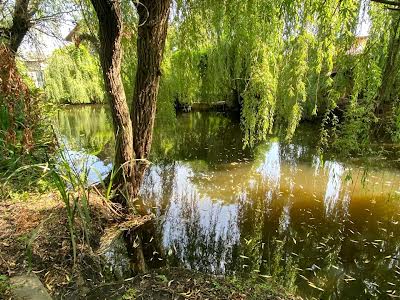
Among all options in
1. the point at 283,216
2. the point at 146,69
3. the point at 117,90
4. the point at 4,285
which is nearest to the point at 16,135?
the point at 117,90

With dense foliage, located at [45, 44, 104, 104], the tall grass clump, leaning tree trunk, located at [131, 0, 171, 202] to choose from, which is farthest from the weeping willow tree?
dense foliage, located at [45, 44, 104, 104]

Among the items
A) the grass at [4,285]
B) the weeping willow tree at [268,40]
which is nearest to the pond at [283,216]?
the weeping willow tree at [268,40]

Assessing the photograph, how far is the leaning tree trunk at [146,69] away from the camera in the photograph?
9.78 feet

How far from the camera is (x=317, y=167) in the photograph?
5.63 meters

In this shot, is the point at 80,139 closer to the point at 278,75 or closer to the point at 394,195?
the point at 278,75

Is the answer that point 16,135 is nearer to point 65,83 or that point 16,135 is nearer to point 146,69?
point 146,69

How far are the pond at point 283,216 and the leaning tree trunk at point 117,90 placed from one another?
30 centimetres

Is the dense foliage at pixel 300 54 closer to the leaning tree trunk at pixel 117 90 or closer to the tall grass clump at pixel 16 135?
the leaning tree trunk at pixel 117 90

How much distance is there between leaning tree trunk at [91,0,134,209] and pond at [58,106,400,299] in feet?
1.00

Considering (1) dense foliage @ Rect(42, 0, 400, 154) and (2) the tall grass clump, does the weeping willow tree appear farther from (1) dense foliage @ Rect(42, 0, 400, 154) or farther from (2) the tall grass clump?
(2) the tall grass clump

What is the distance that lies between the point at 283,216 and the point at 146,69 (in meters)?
2.17

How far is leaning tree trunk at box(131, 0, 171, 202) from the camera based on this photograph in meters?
2.98

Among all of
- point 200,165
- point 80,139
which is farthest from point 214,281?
point 80,139

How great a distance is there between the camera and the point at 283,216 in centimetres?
372
